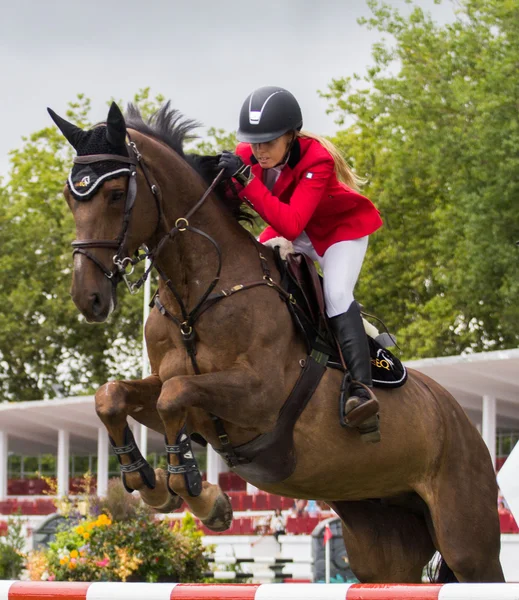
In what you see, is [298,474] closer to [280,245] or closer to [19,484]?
[280,245]

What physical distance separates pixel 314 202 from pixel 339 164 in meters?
0.45

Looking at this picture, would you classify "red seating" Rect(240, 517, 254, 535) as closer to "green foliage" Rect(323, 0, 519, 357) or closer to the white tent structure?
the white tent structure

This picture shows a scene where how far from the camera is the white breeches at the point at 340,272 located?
20.6ft

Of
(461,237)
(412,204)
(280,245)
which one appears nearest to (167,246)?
(280,245)

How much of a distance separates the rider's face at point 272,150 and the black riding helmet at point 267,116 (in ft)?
0.17

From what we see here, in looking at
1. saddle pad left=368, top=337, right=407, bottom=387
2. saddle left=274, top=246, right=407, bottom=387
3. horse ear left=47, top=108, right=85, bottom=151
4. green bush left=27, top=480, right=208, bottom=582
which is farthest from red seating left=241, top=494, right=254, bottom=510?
horse ear left=47, top=108, right=85, bottom=151

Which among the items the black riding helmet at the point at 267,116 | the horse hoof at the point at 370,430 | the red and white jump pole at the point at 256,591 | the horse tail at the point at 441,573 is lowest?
the horse tail at the point at 441,573

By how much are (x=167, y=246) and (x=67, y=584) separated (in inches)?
87.3

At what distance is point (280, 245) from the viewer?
21.1 feet

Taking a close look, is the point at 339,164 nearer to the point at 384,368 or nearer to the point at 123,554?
the point at 384,368

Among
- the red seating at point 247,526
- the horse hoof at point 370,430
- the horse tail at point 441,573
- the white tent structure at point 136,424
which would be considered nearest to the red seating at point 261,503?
the white tent structure at point 136,424

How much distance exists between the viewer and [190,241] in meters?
5.91

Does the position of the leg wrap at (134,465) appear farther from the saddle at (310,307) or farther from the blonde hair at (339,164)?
the blonde hair at (339,164)

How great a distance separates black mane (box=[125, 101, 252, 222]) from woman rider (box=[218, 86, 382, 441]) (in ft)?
0.46
